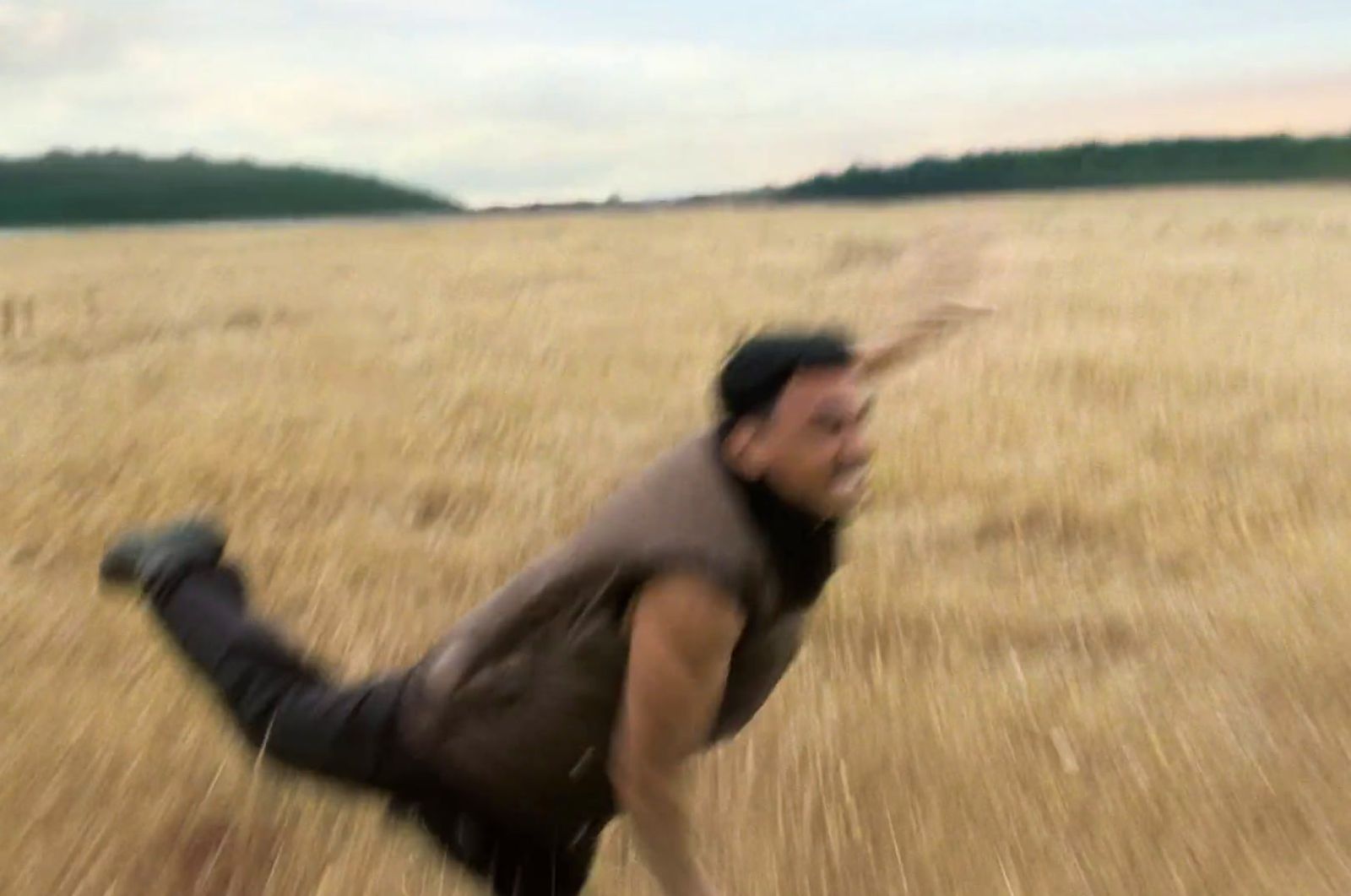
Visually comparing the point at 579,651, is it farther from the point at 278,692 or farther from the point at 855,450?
the point at 278,692

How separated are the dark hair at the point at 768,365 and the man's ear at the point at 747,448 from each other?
0.04 ft

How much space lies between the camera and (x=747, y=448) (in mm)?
1592

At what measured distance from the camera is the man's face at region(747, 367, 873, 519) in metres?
1.56

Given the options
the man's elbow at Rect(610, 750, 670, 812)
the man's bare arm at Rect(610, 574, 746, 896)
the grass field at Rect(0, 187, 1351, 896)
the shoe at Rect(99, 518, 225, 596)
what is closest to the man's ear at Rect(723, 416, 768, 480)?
the man's bare arm at Rect(610, 574, 746, 896)

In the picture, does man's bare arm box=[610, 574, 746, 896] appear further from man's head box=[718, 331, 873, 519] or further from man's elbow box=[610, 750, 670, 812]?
man's head box=[718, 331, 873, 519]

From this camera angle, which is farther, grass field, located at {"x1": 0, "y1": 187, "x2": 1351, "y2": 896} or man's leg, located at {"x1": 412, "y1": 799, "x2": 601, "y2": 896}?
grass field, located at {"x1": 0, "y1": 187, "x2": 1351, "y2": 896}

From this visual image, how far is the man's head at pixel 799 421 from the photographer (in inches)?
61.6

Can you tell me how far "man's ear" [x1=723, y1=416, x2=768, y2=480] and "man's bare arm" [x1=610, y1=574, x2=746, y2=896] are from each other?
0.14 metres

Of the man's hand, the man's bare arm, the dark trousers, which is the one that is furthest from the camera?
the man's hand

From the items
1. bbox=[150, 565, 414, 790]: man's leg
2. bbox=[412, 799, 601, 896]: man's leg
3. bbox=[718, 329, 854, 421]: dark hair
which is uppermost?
bbox=[718, 329, 854, 421]: dark hair

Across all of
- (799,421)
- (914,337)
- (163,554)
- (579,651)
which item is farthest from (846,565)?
(799,421)

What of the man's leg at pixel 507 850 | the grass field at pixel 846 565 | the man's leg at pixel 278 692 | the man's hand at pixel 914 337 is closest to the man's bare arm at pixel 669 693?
the man's leg at pixel 507 850

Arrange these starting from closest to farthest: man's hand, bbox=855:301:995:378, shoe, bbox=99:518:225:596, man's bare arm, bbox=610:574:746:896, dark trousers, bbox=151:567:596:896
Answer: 1. man's bare arm, bbox=610:574:746:896
2. dark trousers, bbox=151:567:596:896
3. man's hand, bbox=855:301:995:378
4. shoe, bbox=99:518:225:596

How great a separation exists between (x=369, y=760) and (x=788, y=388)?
76 cm
